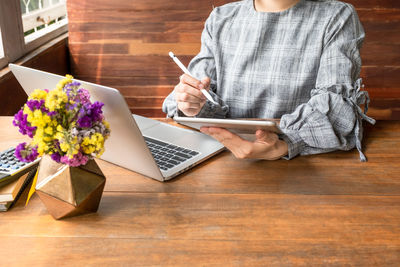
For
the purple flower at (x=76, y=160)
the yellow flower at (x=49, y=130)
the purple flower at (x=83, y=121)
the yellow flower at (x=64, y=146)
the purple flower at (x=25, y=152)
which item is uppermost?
the purple flower at (x=83, y=121)

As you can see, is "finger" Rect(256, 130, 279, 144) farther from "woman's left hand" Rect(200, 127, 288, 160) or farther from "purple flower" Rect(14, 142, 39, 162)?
"purple flower" Rect(14, 142, 39, 162)

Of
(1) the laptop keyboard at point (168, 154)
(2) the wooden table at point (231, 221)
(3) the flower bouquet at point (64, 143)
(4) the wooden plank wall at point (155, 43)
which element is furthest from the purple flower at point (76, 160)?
(4) the wooden plank wall at point (155, 43)

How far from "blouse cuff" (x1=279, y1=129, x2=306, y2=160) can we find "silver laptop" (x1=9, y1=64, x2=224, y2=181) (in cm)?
17

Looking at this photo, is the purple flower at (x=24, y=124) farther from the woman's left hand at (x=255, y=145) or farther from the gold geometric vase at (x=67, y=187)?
the woman's left hand at (x=255, y=145)

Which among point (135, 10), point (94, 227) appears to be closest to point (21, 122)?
point (94, 227)

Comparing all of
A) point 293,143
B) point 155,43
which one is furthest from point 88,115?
point 155,43

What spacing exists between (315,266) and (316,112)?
55cm

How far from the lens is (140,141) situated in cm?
90

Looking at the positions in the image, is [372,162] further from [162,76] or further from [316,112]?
[162,76]

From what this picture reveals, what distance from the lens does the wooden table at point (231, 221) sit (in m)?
0.73

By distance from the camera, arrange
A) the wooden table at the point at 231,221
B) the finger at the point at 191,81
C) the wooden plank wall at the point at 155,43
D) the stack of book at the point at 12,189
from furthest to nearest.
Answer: the wooden plank wall at the point at 155,43
the finger at the point at 191,81
the stack of book at the point at 12,189
the wooden table at the point at 231,221

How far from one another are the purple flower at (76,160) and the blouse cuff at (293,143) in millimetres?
525

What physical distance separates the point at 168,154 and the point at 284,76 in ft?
1.77

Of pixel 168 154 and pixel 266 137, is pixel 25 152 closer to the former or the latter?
pixel 168 154
